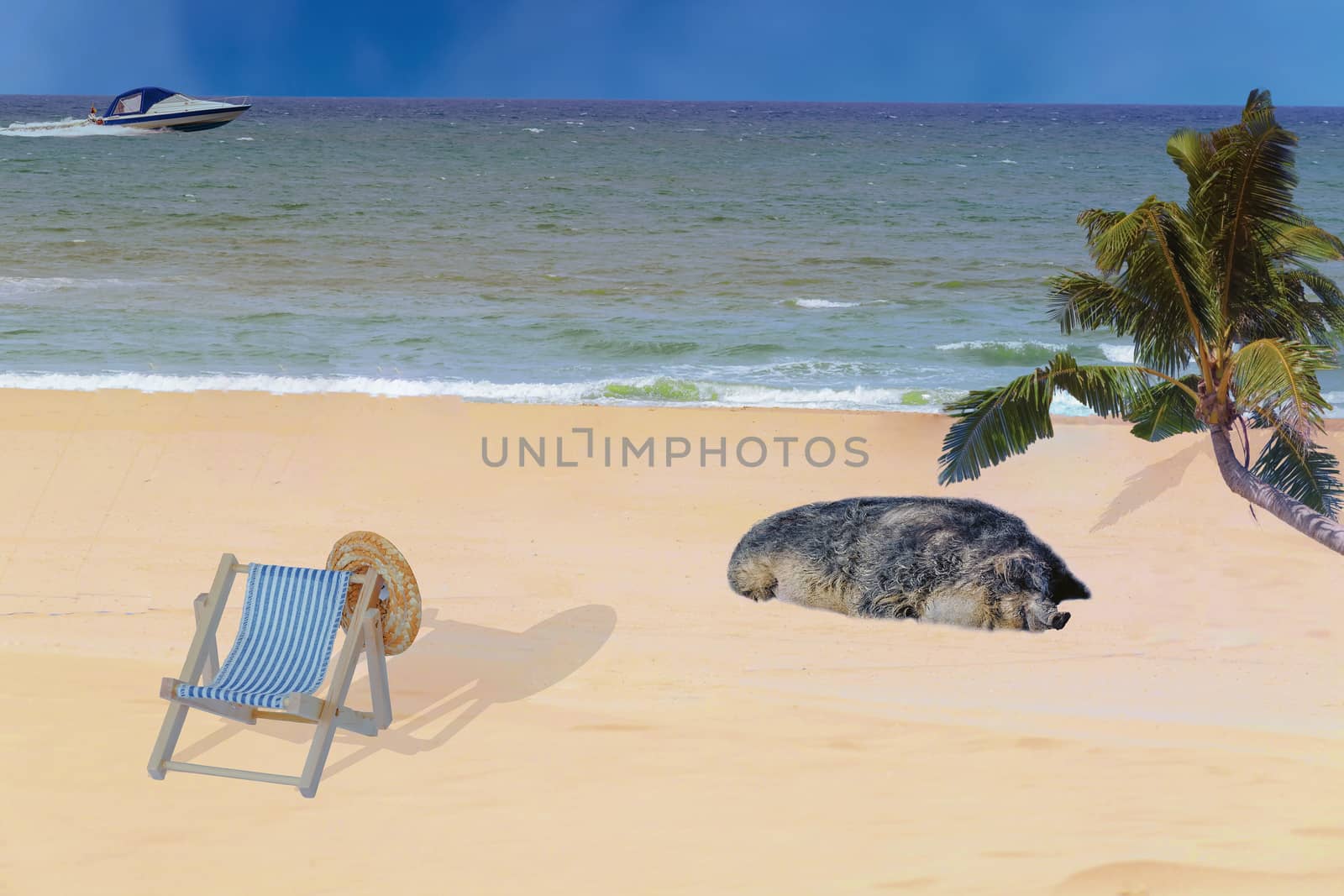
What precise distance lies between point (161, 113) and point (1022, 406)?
58.8m

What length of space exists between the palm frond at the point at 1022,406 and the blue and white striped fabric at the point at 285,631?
3865mm

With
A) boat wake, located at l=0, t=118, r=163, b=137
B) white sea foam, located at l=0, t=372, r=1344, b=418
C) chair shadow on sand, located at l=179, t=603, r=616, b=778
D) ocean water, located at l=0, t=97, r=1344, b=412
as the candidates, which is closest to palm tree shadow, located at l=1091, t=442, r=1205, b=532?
white sea foam, located at l=0, t=372, r=1344, b=418

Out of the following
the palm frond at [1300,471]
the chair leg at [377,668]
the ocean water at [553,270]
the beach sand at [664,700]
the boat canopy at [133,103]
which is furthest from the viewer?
the boat canopy at [133,103]

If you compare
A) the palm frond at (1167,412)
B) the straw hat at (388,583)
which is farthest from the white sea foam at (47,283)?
the palm frond at (1167,412)

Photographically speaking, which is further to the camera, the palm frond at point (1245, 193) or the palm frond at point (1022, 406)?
the palm frond at point (1022, 406)

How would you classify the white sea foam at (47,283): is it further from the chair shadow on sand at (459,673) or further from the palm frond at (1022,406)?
the palm frond at (1022,406)

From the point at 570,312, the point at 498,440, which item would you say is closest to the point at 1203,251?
the point at 498,440

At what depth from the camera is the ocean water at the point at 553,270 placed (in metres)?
15.2

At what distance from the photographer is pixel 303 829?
4.68 metres

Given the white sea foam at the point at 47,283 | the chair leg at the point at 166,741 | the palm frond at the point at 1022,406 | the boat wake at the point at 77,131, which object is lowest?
the chair leg at the point at 166,741

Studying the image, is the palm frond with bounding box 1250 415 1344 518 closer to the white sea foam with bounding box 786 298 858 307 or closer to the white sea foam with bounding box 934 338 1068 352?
the white sea foam with bounding box 934 338 1068 352

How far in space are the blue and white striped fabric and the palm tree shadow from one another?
5801 mm

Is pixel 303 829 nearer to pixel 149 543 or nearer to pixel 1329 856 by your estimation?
pixel 1329 856

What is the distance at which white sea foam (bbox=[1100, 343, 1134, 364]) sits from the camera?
638 inches
